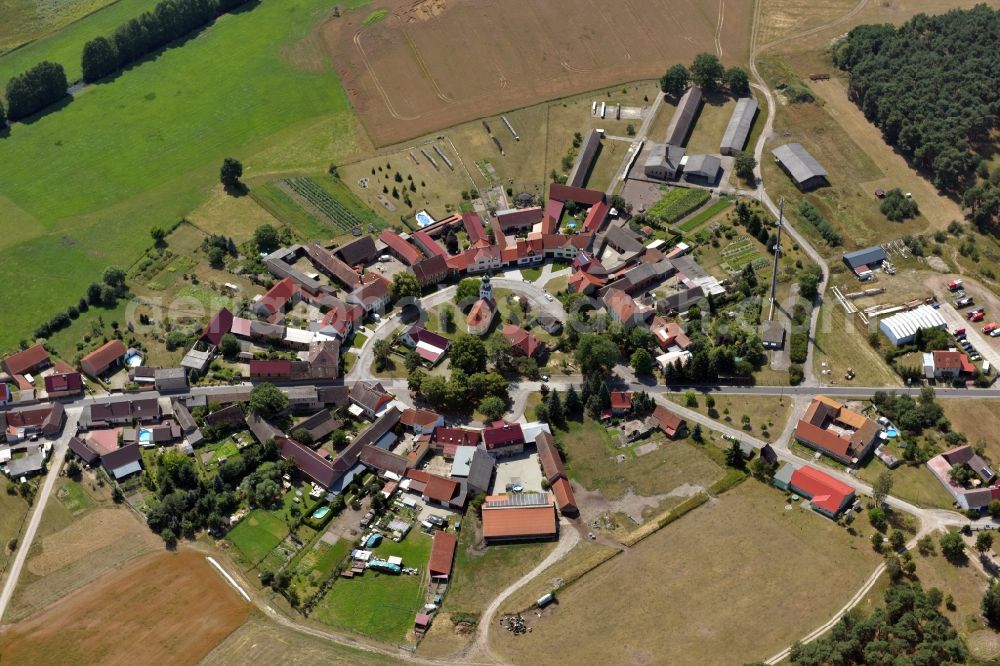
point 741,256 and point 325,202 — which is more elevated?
point 325,202

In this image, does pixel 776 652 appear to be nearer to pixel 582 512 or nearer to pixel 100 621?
pixel 582 512

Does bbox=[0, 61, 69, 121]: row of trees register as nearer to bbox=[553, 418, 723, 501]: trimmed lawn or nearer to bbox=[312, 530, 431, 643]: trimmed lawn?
bbox=[312, 530, 431, 643]: trimmed lawn

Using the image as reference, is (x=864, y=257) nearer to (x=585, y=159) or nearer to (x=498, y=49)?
(x=585, y=159)

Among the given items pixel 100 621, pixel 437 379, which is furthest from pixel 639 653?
pixel 100 621

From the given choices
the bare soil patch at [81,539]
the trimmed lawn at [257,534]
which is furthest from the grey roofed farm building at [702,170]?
the bare soil patch at [81,539]

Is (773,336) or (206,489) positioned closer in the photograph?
(206,489)

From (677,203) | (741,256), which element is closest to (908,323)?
(741,256)
